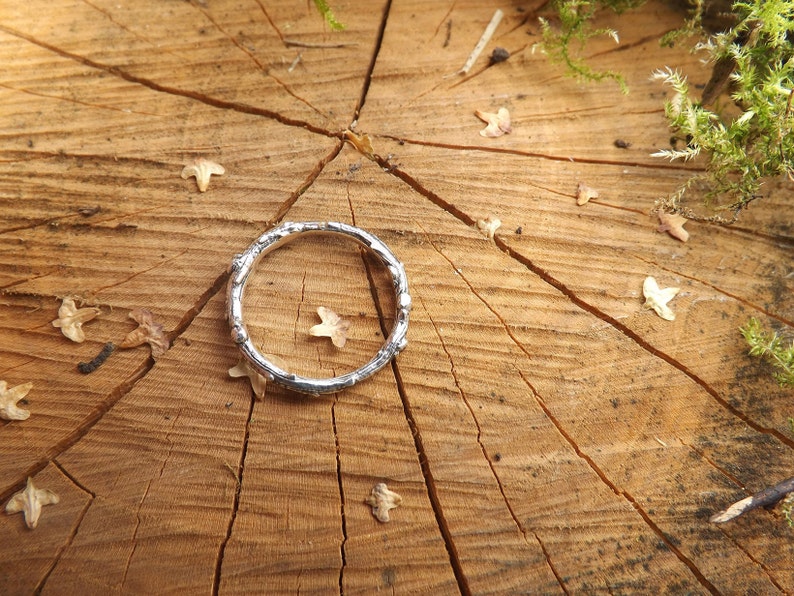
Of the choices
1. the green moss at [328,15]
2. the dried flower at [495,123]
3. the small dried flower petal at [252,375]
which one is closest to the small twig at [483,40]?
the dried flower at [495,123]

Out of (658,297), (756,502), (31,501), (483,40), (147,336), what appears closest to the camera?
(31,501)

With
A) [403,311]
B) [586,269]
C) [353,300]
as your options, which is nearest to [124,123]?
[353,300]

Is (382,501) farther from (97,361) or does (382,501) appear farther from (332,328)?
(97,361)

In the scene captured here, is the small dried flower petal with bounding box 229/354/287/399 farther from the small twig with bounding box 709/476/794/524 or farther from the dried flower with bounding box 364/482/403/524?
the small twig with bounding box 709/476/794/524

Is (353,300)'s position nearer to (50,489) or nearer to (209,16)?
(50,489)

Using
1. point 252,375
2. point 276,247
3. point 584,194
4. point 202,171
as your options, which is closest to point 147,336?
point 252,375

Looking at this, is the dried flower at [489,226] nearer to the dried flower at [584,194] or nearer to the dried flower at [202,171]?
Answer: the dried flower at [584,194]

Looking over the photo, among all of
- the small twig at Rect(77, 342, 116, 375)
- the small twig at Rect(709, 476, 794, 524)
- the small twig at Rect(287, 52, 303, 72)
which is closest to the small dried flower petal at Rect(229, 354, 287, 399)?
the small twig at Rect(77, 342, 116, 375)
